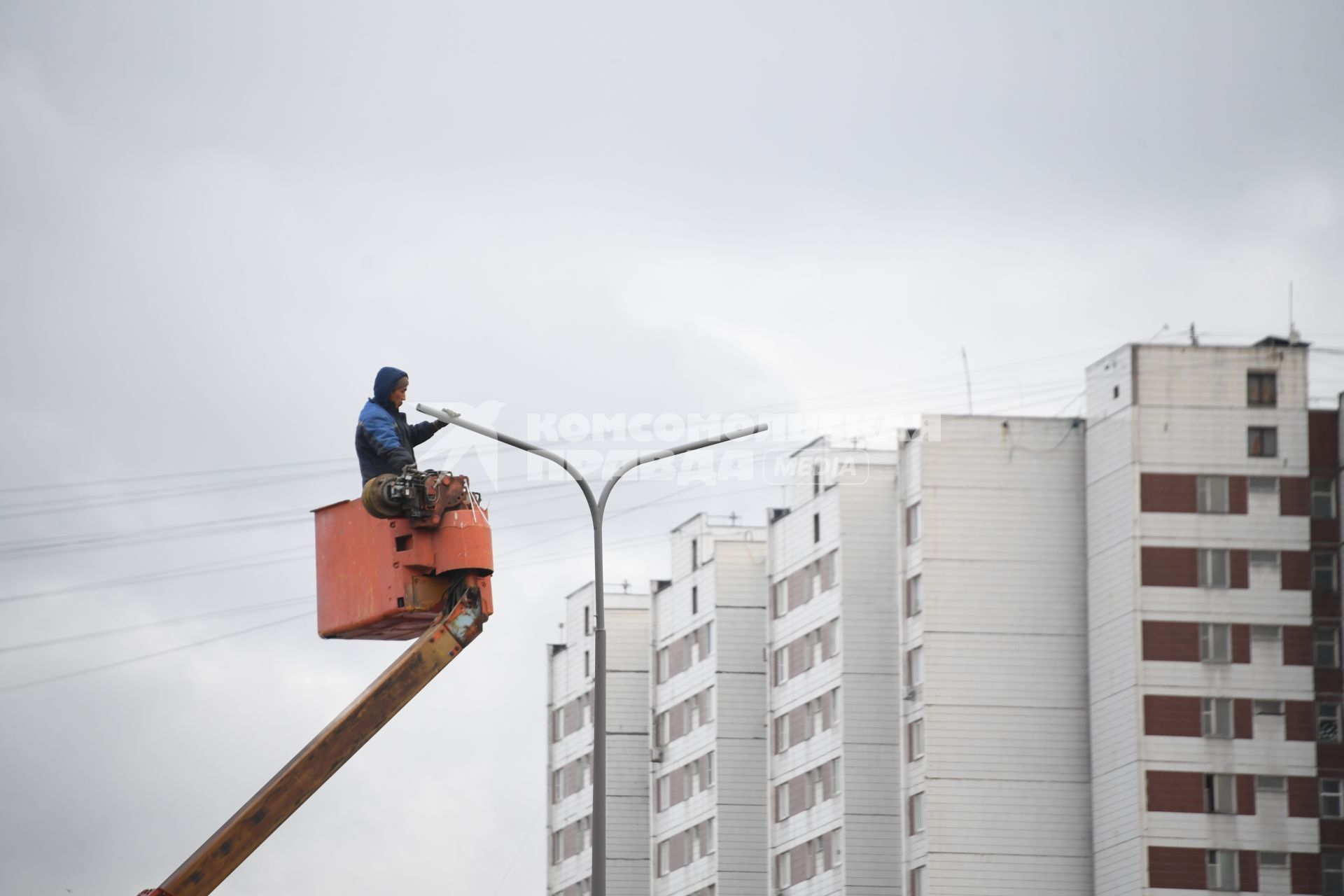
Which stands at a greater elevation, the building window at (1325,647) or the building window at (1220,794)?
the building window at (1325,647)

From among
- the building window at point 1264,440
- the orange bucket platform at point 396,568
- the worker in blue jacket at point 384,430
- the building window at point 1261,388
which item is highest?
the building window at point 1261,388

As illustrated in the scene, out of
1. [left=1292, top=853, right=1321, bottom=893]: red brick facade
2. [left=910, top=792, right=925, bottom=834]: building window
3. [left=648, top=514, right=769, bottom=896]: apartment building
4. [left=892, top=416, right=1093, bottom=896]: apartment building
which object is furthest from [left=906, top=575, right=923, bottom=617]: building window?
[left=648, top=514, right=769, bottom=896]: apartment building

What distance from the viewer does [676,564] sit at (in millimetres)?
123625

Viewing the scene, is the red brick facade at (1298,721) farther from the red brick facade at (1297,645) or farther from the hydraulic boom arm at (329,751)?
the hydraulic boom arm at (329,751)

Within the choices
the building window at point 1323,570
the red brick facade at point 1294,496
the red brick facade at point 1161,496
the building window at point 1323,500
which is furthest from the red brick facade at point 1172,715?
the building window at point 1323,500

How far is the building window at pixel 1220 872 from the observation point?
86.4m

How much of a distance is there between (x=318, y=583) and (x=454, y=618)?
6.96 ft

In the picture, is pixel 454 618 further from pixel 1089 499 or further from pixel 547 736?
pixel 547 736

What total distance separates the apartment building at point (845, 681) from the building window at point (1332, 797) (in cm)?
1907

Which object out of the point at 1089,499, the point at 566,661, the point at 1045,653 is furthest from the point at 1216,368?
the point at 566,661

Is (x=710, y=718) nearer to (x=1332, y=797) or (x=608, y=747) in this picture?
(x=608, y=747)

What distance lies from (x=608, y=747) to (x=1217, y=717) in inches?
2153

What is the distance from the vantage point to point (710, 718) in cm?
11644

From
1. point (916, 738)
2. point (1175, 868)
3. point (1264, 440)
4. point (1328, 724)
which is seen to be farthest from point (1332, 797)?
point (916, 738)
